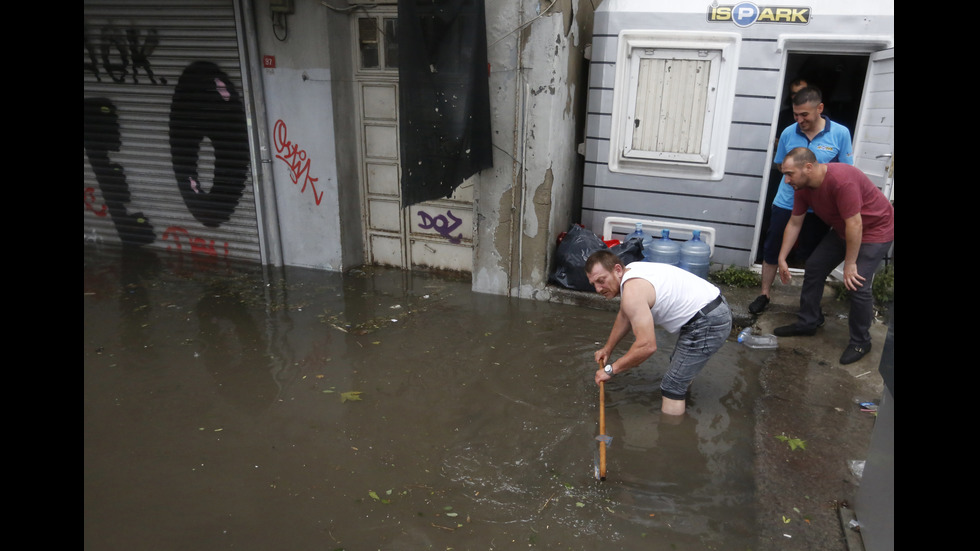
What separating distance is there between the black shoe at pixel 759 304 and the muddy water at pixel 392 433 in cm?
79

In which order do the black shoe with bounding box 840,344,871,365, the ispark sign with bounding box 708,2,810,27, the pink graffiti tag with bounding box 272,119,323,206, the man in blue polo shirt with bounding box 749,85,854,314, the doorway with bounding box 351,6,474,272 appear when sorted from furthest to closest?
1. the pink graffiti tag with bounding box 272,119,323,206
2. the doorway with bounding box 351,6,474,272
3. the ispark sign with bounding box 708,2,810,27
4. the man in blue polo shirt with bounding box 749,85,854,314
5. the black shoe with bounding box 840,344,871,365

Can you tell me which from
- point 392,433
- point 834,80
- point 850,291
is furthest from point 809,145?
point 392,433

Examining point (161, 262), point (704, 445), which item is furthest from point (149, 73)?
point (704, 445)

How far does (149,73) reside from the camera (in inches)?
295

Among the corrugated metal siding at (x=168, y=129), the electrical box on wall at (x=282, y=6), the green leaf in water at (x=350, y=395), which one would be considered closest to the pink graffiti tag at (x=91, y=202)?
the corrugated metal siding at (x=168, y=129)

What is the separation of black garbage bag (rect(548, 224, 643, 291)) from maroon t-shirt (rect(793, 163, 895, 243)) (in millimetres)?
1705

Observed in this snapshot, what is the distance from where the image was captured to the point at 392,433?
4090 mm

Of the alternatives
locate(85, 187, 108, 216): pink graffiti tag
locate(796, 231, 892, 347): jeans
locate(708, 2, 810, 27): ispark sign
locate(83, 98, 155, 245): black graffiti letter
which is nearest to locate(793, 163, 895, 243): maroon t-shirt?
locate(796, 231, 892, 347): jeans

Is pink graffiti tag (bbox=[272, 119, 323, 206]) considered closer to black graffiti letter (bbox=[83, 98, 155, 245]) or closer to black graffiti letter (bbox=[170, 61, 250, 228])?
black graffiti letter (bbox=[170, 61, 250, 228])

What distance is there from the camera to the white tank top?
400 centimetres

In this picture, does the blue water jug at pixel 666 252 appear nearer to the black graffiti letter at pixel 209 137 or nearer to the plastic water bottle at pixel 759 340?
the plastic water bottle at pixel 759 340

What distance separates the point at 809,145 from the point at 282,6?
17.5ft

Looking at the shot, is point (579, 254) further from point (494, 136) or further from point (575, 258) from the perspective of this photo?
point (494, 136)

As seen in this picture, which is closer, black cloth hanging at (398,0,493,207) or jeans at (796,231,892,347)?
jeans at (796,231,892,347)
